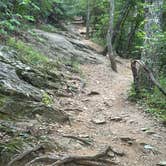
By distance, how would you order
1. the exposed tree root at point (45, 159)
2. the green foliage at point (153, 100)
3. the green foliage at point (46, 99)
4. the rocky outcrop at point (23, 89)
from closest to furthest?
1. the exposed tree root at point (45, 159)
2. the rocky outcrop at point (23, 89)
3. the green foliage at point (46, 99)
4. the green foliage at point (153, 100)

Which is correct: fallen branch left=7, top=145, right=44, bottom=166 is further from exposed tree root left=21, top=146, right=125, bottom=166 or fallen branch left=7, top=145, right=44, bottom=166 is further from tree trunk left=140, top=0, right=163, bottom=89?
tree trunk left=140, top=0, right=163, bottom=89

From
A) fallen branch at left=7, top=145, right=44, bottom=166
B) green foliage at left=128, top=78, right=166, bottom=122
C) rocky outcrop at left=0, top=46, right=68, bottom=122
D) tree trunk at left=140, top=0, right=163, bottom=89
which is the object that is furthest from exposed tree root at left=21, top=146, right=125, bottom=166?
tree trunk at left=140, top=0, right=163, bottom=89

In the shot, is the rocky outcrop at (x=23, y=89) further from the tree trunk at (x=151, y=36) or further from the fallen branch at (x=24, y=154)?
the tree trunk at (x=151, y=36)

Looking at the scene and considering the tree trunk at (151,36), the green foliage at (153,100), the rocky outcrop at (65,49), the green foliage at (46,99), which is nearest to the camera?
the green foliage at (46,99)

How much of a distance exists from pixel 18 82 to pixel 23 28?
7614 mm

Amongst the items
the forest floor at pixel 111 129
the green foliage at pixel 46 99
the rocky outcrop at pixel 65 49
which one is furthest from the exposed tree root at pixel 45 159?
the rocky outcrop at pixel 65 49

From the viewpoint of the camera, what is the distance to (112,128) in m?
8.77

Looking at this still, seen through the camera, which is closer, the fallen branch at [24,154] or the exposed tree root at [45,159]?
the fallen branch at [24,154]

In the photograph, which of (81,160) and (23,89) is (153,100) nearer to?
(23,89)

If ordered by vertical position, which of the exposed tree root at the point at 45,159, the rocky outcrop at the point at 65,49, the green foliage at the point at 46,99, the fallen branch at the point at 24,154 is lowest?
the rocky outcrop at the point at 65,49

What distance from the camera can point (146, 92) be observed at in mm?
11227

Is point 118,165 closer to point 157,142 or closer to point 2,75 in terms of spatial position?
point 157,142

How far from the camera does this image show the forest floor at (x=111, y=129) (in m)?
7.06

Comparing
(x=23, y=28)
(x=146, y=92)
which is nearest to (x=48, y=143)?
(x=146, y=92)
